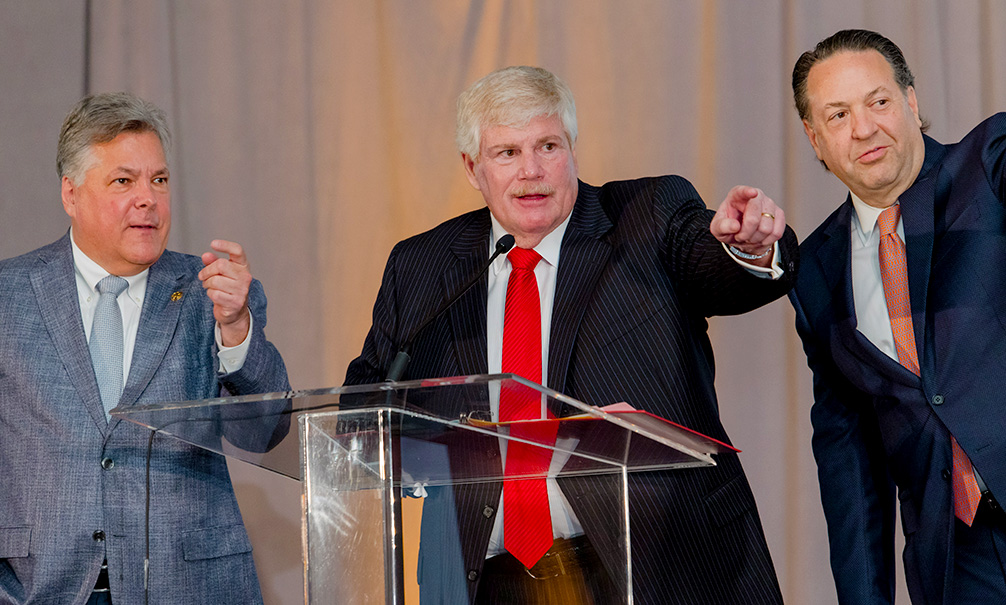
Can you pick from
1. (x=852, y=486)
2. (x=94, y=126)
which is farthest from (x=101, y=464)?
(x=852, y=486)

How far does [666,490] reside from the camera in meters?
1.92

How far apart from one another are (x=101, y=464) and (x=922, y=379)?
1.73m

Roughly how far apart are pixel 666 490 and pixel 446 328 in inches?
22.8

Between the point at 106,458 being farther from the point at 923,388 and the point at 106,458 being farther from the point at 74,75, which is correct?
the point at 74,75

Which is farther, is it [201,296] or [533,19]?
[533,19]

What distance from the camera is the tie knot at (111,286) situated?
7.72 feet

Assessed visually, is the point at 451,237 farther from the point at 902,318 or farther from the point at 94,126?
the point at 902,318

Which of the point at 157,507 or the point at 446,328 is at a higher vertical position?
the point at 446,328

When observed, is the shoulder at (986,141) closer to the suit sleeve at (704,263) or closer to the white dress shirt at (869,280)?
the white dress shirt at (869,280)

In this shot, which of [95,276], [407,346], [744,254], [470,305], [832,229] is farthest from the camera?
[832,229]

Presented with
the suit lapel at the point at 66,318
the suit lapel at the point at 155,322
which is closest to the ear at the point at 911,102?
the suit lapel at the point at 155,322

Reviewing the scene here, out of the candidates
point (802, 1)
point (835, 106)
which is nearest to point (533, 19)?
point (802, 1)

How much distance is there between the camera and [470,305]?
85.8 inches

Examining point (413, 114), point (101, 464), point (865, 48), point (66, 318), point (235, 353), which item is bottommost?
point (101, 464)
